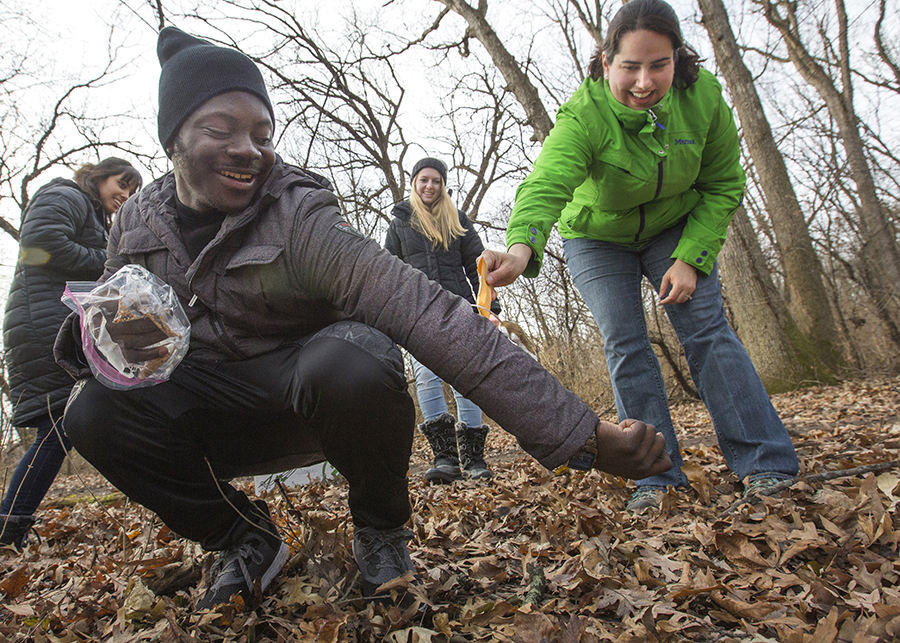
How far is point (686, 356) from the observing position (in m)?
2.44

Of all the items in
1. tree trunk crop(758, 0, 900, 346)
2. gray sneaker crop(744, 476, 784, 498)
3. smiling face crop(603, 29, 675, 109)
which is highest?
tree trunk crop(758, 0, 900, 346)

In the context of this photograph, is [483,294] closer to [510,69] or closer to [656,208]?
[656,208]

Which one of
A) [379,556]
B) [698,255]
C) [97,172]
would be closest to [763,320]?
[698,255]

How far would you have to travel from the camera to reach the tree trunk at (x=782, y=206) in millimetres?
6816

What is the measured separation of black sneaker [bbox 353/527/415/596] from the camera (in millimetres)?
1612

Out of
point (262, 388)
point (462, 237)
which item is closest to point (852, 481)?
point (262, 388)

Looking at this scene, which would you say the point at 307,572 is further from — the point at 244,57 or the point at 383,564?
the point at 244,57

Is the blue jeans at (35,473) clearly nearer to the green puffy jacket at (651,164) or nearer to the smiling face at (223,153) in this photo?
the smiling face at (223,153)

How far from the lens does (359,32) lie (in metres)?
13.0

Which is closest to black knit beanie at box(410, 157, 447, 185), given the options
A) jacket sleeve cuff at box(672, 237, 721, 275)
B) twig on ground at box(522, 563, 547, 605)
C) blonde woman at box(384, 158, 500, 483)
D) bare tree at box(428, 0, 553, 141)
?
blonde woman at box(384, 158, 500, 483)

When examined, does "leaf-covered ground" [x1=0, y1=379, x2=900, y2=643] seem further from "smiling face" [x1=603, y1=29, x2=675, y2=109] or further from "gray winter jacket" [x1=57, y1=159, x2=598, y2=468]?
"smiling face" [x1=603, y1=29, x2=675, y2=109]

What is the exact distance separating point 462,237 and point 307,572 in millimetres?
3148

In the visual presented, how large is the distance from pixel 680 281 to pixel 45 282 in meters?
3.42

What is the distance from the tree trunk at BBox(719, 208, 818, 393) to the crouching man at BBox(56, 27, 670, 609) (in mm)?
6347
